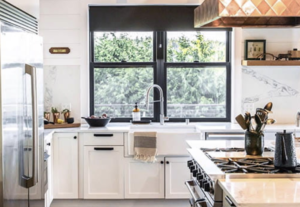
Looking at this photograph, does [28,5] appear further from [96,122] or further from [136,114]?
[136,114]

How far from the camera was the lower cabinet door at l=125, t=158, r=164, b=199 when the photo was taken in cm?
469

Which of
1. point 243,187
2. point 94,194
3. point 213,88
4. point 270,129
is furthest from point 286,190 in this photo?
point 213,88

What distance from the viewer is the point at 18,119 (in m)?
2.32

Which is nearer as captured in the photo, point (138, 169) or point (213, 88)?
point (138, 169)

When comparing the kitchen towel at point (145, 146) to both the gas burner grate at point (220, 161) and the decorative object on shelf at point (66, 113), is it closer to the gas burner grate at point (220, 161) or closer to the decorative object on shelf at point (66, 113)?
the decorative object on shelf at point (66, 113)

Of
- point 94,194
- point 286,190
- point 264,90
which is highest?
point 264,90

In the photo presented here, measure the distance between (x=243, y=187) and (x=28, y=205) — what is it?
4.22ft

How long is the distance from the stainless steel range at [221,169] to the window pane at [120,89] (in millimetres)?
2243

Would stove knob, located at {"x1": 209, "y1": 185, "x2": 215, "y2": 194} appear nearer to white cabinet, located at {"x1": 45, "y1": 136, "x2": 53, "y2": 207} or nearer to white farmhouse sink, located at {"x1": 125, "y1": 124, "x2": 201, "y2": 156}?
white farmhouse sink, located at {"x1": 125, "y1": 124, "x2": 201, "y2": 156}

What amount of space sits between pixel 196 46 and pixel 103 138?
1.66 meters

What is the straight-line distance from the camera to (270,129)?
15.1 feet

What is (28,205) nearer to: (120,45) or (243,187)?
(243,187)

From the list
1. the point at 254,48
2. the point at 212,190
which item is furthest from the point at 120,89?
the point at 212,190


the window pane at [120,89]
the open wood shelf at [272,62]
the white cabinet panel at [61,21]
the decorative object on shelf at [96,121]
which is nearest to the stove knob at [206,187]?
the decorative object on shelf at [96,121]
